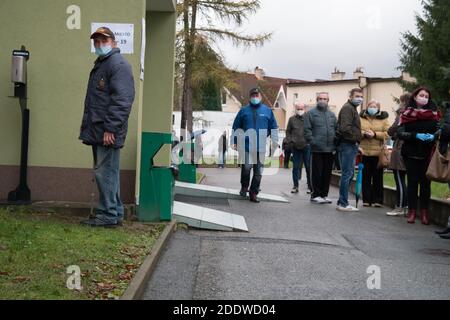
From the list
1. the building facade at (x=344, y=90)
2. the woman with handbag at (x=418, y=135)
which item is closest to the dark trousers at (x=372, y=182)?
the woman with handbag at (x=418, y=135)

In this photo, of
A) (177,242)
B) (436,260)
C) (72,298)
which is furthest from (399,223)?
(72,298)

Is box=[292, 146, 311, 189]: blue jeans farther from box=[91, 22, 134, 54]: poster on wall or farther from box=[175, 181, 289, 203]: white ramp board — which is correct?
box=[91, 22, 134, 54]: poster on wall

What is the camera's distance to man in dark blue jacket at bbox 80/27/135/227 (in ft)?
23.2

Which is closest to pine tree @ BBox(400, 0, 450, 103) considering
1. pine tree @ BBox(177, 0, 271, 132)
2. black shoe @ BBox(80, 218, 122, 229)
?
pine tree @ BBox(177, 0, 271, 132)

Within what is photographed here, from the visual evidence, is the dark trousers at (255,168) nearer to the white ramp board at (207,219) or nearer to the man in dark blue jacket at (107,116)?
the white ramp board at (207,219)

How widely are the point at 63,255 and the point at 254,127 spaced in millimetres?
6718

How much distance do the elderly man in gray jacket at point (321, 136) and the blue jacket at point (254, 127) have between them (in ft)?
2.41

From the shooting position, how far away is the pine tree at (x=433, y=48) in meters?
32.2

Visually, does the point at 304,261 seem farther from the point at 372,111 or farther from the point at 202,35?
the point at 202,35

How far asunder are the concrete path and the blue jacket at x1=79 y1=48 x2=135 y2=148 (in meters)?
1.47

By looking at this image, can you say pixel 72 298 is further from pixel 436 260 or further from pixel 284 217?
pixel 284 217

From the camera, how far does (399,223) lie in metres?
10.1
